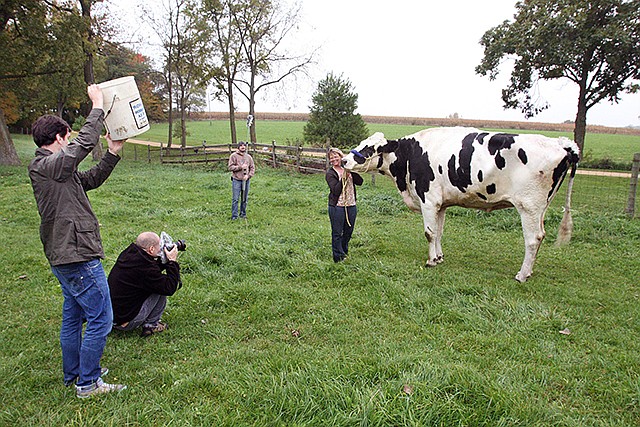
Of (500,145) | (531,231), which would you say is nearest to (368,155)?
(500,145)

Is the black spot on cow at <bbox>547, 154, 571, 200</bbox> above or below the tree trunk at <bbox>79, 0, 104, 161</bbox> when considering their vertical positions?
below

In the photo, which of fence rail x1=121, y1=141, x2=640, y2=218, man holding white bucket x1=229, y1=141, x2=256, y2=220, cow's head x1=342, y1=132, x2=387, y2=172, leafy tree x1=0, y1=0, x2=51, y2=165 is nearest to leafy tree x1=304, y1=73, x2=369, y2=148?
fence rail x1=121, y1=141, x2=640, y2=218

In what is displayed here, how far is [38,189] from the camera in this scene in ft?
9.03

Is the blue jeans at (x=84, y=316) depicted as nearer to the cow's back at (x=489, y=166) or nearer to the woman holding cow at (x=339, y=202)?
the woman holding cow at (x=339, y=202)

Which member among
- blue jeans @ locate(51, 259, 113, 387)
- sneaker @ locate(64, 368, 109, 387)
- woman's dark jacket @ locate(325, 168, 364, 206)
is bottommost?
sneaker @ locate(64, 368, 109, 387)

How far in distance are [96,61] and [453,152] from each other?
24.8 metres

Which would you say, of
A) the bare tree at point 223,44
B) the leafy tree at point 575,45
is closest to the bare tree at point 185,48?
the bare tree at point 223,44

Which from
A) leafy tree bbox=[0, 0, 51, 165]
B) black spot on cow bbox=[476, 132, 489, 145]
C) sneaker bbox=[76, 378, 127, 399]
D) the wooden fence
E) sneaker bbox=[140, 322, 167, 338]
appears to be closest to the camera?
sneaker bbox=[76, 378, 127, 399]

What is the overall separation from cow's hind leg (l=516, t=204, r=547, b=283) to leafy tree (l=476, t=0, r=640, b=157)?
1532cm

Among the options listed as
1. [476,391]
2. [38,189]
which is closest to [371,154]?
[476,391]

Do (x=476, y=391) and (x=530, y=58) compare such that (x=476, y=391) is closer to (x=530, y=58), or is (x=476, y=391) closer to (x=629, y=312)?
(x=629, y=312)

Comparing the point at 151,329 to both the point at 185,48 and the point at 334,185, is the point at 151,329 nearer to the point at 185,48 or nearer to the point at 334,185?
the point at 334,185

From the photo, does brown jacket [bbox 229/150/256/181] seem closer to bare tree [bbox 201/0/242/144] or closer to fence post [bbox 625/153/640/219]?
fence post [bbox 625/153/640/219]

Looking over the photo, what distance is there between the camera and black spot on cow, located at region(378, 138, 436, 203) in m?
6.05
